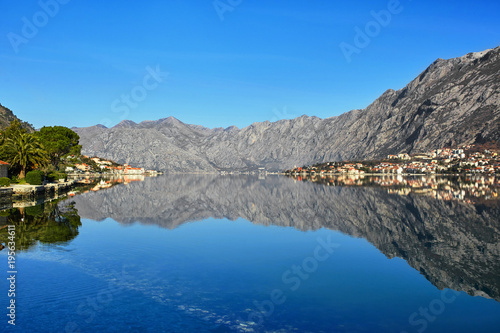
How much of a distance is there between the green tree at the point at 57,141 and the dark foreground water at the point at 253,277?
→ 6588 cm

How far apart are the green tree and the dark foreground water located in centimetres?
6588

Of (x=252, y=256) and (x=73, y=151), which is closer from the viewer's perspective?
(x=252, y=256)

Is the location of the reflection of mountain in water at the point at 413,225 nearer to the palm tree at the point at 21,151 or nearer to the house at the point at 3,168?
the house at the point at 3,168

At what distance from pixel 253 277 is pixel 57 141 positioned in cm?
9343

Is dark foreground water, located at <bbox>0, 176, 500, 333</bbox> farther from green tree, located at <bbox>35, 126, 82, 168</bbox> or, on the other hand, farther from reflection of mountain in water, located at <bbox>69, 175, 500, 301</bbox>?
green tree, located at <bbox>35, 126, 82, 168</bbox>

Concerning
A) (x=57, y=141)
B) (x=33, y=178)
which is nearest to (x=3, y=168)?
(x=33, y=178)

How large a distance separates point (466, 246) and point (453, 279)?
8.20 metres

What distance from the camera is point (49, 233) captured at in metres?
27.3

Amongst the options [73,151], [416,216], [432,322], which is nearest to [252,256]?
[432,322]

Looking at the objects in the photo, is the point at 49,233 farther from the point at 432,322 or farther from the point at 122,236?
the point at 432,322

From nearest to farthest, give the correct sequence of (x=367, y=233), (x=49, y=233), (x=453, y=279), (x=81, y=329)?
(x=81, y=329), (x=453, y=279), (x=49, y=233), (x=367, y=233)

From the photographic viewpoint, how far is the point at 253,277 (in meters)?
18.0

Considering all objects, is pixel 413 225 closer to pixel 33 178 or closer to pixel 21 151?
pixel 33 178

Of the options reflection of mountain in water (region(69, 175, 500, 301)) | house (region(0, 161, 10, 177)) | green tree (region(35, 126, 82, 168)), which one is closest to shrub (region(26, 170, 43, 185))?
house (region(0, 161, 10, 177))
